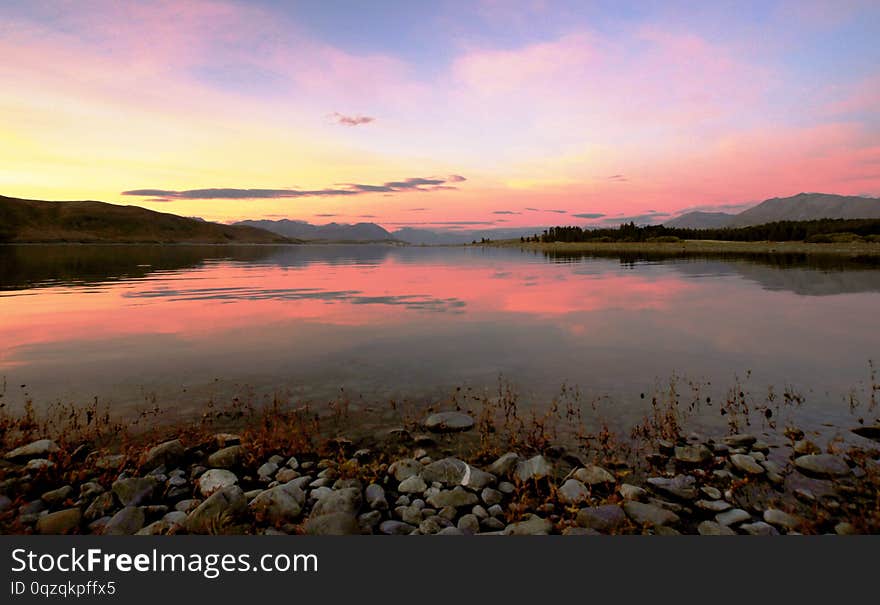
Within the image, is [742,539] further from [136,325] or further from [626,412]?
[136,325]

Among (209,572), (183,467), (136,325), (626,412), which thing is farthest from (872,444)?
(136,325)

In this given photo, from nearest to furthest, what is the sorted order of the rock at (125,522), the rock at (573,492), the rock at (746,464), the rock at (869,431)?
the rock at (125,522) → the rock at (573,492) → the rock at (746,464) → the rock at (869,431)

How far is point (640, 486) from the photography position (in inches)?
381

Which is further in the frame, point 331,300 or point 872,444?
point 331,300

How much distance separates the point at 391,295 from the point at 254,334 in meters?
21.9

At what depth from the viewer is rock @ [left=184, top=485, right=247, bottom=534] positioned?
817cm

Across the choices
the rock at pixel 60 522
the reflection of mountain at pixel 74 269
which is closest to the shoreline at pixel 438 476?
the rock at pixel 60 522

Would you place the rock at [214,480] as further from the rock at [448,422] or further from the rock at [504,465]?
the rock at [504,465]

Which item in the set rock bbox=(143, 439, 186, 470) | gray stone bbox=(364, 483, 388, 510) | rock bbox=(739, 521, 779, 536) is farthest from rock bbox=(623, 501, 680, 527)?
rock bbox=(143, 439, 186, 470)

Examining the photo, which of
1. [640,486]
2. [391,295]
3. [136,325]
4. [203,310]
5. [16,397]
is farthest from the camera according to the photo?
[391,295]

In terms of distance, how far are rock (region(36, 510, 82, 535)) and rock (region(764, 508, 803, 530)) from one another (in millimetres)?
13350

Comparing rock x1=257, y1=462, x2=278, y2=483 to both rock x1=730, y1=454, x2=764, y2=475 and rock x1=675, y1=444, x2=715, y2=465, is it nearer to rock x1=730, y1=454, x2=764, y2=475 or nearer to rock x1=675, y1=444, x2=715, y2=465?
rock x1=675, y1=444, x2=715, y2=465

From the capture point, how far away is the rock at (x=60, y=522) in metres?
8.17

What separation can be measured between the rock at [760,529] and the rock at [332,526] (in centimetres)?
727
